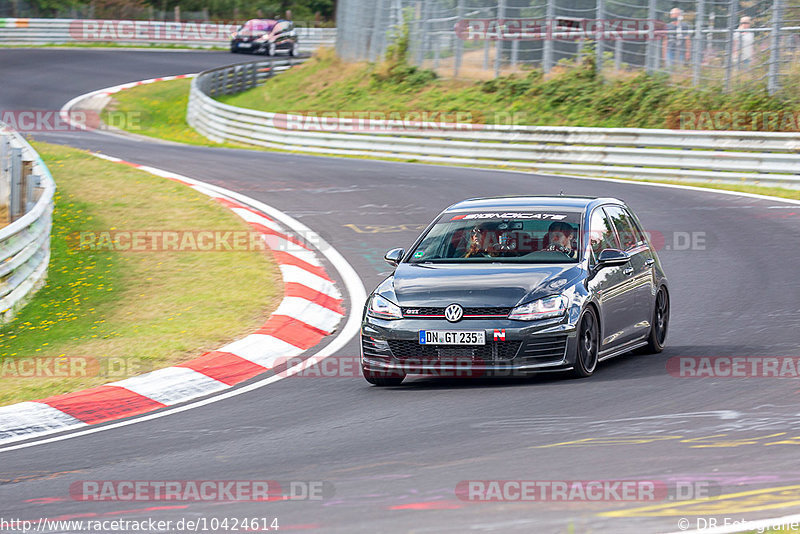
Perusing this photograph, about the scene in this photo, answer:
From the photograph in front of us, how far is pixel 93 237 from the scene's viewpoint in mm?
16219

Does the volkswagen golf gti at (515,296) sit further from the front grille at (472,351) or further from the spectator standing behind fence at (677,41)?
the spectator standing behind fence at (677,41)

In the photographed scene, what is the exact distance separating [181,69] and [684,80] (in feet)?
94.4

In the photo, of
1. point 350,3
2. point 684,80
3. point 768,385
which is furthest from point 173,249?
point 350,3

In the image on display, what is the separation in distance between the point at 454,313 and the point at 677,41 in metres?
21.5

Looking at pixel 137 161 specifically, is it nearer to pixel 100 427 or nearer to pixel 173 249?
pixel 173 249

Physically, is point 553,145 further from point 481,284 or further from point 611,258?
point 481,284

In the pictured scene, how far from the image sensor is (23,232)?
13.2 meters

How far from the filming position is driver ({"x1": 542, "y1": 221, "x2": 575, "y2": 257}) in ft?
32.2

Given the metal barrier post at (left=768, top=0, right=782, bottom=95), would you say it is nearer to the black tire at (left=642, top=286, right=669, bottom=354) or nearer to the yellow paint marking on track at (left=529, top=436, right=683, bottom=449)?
the black tire at (left=642, top=286, right=669, bottom=354)

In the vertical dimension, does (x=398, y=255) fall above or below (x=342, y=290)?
above

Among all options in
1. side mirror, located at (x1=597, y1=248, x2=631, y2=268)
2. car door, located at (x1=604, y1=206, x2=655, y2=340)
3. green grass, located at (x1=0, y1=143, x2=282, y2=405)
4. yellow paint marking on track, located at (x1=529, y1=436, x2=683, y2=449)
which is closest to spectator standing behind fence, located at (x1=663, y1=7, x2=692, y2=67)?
green grass, located at (x1=0, y1=143, x2=282, y2=405)

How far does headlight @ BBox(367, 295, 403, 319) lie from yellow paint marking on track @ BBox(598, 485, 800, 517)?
12.3ft

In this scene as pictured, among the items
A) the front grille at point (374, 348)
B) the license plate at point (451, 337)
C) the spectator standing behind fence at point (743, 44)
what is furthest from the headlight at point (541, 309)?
the spectator standing behind fence at point (743, 44)

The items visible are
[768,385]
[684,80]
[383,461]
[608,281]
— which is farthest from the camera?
[684,80]
